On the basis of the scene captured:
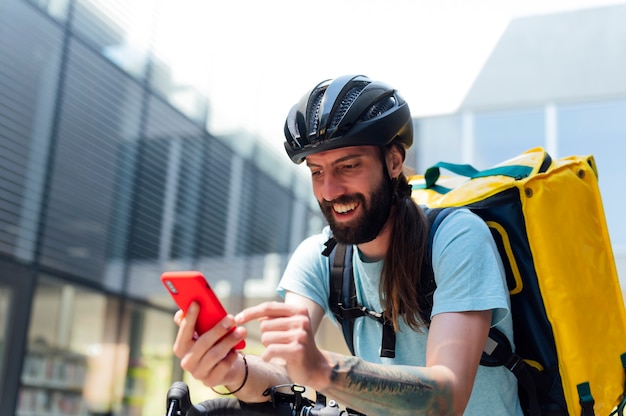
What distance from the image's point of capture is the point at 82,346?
768cm

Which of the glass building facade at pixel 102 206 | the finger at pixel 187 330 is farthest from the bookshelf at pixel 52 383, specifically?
the finger at pixel 187 330

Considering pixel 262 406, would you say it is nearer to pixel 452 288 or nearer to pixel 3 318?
pixel 452 288

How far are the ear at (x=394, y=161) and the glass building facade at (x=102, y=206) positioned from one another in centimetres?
541

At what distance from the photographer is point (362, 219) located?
6.09 feet

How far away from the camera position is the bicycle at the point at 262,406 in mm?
1515

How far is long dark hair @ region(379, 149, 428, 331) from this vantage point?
5.86ft

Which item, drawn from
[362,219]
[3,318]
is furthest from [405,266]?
[3,318]

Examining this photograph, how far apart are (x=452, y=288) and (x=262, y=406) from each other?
1.70 feet

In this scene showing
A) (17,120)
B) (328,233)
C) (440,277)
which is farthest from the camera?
(17,120)

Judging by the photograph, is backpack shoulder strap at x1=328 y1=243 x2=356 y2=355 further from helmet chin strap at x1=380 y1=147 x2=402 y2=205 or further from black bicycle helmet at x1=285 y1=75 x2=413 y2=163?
black bicycle helmet at x1=285 y1=75 x2=413 y2=163

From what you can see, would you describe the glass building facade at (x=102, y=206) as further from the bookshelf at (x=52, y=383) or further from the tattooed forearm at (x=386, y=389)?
the tattooed forearm at (x=386, y=389)

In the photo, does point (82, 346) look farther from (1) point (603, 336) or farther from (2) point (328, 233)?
(1) point (603, 336)

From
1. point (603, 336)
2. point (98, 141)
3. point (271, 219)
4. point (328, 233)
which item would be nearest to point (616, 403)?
point (603, 336)

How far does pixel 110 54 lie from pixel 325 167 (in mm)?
6517
